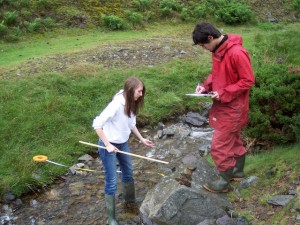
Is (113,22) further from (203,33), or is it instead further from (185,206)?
(185,206)

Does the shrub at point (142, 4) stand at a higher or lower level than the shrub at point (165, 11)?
higher

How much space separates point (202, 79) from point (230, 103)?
5848 millimetres

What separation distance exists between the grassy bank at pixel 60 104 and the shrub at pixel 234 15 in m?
4.21

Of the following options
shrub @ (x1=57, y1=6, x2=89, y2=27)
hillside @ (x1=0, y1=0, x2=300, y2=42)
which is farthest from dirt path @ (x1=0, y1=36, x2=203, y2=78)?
shrub @ (x1=57, y1=6, x2=89, y2=27)

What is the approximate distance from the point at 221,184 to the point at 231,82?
4.89ft

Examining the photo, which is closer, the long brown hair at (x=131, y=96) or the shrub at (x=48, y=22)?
the long brown hair at (x=131, y=96)

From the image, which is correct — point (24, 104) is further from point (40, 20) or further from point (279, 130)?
point (40, 20)

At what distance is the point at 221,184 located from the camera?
643 cm

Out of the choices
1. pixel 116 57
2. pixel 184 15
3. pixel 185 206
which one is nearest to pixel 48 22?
pixel 116 57

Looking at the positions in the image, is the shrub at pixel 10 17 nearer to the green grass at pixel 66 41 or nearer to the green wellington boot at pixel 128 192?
the green grass at pixel 66 41

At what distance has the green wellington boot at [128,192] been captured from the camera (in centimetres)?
700

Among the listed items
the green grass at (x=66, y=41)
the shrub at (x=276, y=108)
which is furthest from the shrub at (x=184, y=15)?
the shrub at (x=276, y=108)

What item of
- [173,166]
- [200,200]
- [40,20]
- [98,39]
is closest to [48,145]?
[173,166]

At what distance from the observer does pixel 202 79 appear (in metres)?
11.8
